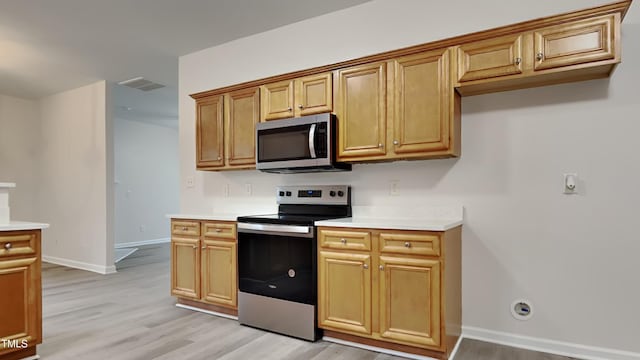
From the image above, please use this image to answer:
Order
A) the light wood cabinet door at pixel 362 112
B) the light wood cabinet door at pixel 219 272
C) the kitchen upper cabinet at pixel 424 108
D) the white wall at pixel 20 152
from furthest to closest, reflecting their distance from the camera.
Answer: the white wall at pixel 20 152 < the light wood cabinet door at pixel 219 272 < the light wood cabinet door at pixel 362 112 < the kitchen upper cabinet at pixel 424 108

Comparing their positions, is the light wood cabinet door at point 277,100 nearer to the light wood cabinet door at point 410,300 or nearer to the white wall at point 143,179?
the light wood cabinet door at point 410,300

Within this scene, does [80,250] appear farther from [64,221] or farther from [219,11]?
[219,11]

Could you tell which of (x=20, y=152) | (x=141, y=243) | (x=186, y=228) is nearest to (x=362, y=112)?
(x=186, y=228)

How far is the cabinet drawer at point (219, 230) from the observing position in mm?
3363

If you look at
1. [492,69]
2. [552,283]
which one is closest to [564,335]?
[552,283]

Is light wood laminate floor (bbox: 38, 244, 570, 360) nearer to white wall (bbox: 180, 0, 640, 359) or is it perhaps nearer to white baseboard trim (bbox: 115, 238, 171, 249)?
white wall (bbox: 180, 0, 640, 359)

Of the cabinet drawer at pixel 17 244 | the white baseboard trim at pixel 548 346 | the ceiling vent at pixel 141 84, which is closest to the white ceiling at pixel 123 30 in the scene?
the ceiling vent at pixel 141 84

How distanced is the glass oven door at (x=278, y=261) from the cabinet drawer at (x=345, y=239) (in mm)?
93

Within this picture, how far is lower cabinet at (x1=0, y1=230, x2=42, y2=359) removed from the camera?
7.90 ft

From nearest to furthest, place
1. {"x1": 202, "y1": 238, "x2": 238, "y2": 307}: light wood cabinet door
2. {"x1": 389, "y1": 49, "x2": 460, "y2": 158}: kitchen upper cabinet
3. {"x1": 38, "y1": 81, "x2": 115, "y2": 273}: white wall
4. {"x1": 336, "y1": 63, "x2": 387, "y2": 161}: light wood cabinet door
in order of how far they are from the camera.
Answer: {"x1": 389, "y1": 49, "x2": 460, "y2": 158}: kitchen upper cabinet
{"x1": 336, "y1": 63, "x2": 387, "y2": 161}: light wood cabinet door
{"x1": 202, "y1": 238, "x2": 238, "y2": 307}: light wood cabinet door
{"x1": 38, "y1": 81, "x2": 115, "y2": 273}: white wall

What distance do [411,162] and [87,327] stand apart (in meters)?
2.88

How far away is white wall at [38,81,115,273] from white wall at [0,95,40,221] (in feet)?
0.54

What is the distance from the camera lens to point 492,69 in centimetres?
249

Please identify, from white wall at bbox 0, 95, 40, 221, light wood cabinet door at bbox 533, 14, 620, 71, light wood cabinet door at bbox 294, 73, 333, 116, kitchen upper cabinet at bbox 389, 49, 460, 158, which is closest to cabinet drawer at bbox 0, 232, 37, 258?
light wood cabinet door at bbox 294, 73, 333, 116
